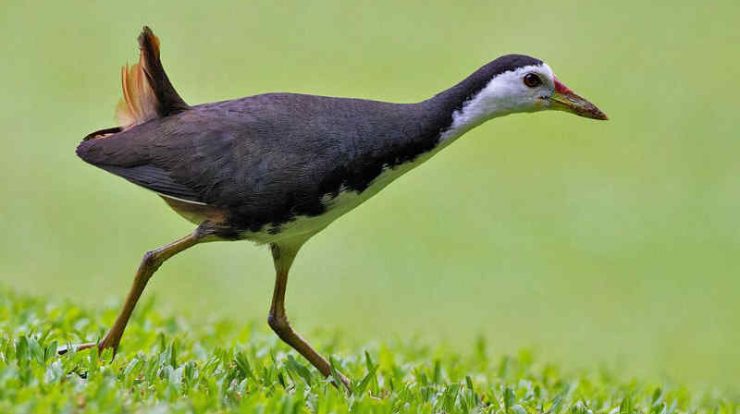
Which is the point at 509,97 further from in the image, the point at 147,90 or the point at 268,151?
the point at 147,90

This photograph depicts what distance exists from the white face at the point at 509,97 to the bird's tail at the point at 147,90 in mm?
1384

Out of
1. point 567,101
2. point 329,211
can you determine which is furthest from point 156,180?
point 567,101

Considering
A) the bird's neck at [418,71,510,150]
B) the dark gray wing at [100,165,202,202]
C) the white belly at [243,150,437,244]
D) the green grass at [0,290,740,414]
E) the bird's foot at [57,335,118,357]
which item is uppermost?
the bird's neck at [418,71,510,150]

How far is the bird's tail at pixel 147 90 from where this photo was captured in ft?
19.5

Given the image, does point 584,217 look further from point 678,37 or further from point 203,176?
point 203,176

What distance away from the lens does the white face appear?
234 inches

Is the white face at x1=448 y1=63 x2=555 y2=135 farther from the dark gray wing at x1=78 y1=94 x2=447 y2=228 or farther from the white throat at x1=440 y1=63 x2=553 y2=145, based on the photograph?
the dark gray wing at x1=78 y1=94 x2=447 y2=228

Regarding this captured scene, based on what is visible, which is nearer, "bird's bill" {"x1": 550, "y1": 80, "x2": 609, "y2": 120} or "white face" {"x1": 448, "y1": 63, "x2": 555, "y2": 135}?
"white face" {"x1": 448, "y1": 63, "x2": 555, "y2": 135}

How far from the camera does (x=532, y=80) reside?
607cm

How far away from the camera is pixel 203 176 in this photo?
5762mm

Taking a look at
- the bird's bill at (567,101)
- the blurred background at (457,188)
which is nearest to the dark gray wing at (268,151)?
the bird's bill at (567,101)

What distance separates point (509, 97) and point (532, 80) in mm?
158

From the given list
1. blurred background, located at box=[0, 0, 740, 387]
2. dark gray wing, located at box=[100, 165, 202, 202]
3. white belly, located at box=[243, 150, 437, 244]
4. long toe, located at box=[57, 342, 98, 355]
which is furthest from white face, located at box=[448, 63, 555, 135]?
blurred background, located at box=[0, 0, 740, 387]

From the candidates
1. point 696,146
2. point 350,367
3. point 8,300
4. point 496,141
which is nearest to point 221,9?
point 496,141
